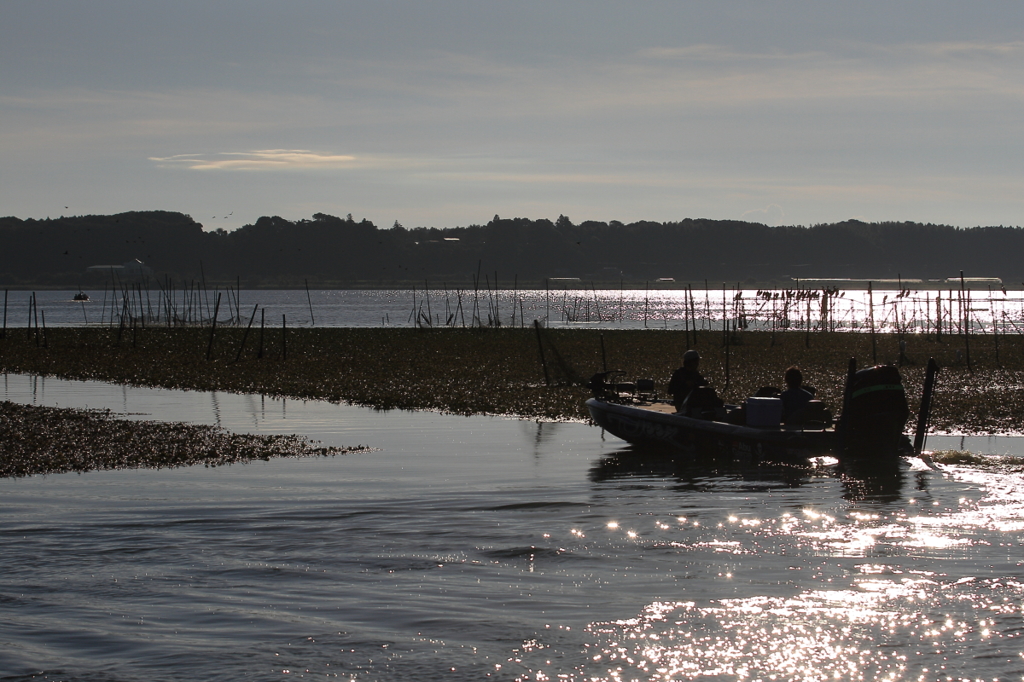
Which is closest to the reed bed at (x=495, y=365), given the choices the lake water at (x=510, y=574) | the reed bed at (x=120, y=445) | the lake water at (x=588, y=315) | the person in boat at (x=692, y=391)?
the lake water at (x=588, y=315)

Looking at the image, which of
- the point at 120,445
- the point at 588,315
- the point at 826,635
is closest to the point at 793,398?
the point at 826,635

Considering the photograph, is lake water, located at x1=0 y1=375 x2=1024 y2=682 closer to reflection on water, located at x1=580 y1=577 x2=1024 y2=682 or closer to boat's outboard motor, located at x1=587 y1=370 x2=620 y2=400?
reflection on water, located at x1=580 y1=577 x2=1024 y2=682

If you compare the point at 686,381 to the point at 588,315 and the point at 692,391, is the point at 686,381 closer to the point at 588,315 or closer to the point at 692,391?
the point at 692,391

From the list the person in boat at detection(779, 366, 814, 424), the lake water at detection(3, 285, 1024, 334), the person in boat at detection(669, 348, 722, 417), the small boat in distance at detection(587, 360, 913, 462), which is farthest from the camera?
the lake water at detection(3, 285, 1024, 334)

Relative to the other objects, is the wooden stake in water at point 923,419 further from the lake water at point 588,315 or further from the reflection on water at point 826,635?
the lake water at point 588,315

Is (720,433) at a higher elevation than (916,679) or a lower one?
higher

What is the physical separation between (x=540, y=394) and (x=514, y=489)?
12588mm

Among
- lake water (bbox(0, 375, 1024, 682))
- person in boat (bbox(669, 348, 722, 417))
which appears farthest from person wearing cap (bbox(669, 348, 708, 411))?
lake water (bbox(0, 375, 1024, 682))

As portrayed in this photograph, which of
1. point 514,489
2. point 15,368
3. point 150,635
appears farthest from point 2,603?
point 15,368

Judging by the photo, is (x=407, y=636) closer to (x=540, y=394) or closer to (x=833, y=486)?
(x=833, y=486)

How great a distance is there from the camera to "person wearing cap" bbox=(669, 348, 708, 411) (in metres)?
17.8

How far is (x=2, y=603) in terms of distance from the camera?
28.6 feet

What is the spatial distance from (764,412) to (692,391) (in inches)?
60.7

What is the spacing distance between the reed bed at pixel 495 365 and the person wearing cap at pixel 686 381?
470 centimetres
